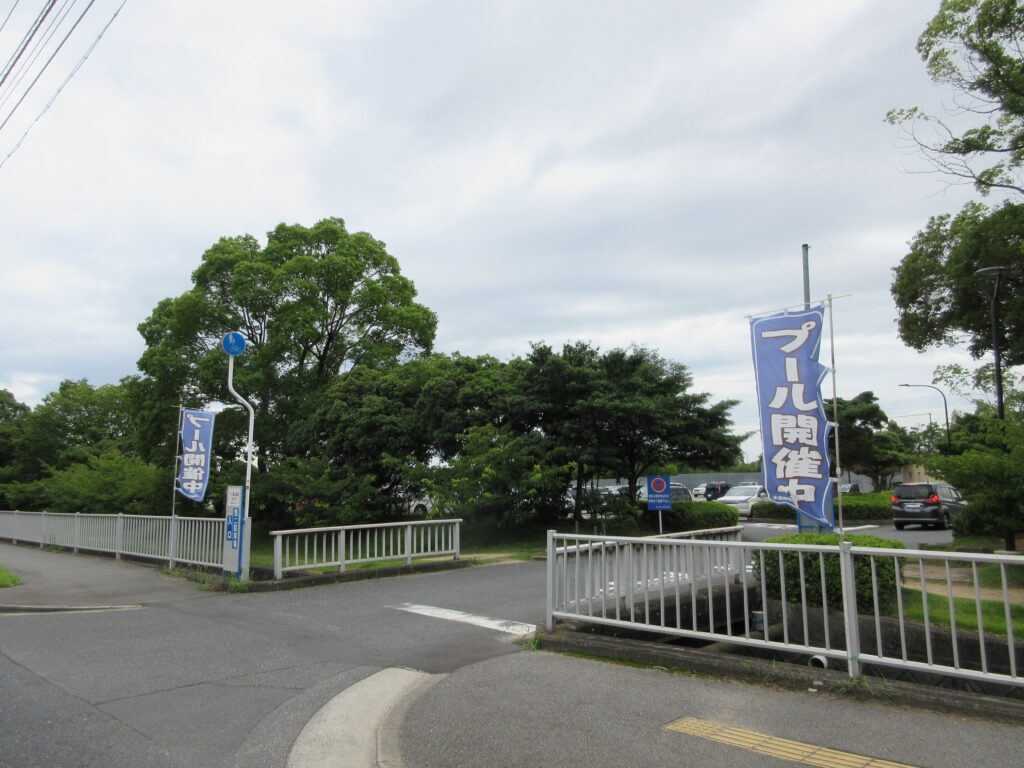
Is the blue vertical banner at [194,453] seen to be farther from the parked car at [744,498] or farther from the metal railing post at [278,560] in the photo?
the parked car at [744,498]

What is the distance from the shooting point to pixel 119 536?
51.5 feet

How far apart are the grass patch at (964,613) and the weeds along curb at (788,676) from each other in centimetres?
200

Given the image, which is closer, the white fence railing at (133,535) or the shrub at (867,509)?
the white fence railing at (133,535)

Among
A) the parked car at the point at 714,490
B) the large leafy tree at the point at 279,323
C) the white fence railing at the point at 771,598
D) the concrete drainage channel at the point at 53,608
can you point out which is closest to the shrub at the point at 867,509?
the parked car at the point at 714,490

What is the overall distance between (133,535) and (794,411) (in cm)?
1465

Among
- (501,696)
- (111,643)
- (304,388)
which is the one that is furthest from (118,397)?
(501,696)

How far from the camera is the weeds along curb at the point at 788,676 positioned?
4469 mm

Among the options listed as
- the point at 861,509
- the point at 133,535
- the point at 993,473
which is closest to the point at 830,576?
the point at 993,473

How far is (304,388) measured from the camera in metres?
26.4

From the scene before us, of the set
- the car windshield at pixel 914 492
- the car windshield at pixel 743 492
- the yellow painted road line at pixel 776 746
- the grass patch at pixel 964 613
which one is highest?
the car windshield at pixel 914 492

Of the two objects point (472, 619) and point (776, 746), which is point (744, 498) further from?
point (776, 746)

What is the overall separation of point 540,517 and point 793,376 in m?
14.9

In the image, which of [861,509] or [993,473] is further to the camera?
[861,509]

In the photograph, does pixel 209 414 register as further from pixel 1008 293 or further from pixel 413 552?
pixel 1008 293
